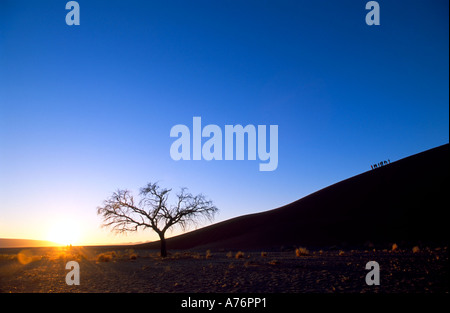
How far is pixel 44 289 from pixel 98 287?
2.21 m

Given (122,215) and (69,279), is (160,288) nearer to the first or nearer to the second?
(69,279)

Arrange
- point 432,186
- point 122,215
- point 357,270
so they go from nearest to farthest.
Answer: point 357,270 < point 122,215 < point 432,186

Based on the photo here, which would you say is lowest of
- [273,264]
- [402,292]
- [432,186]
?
[273,264]

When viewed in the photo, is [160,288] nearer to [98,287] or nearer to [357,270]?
[98,287]

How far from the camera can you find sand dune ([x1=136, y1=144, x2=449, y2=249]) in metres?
39.7

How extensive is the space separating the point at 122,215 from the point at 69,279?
1479 cm

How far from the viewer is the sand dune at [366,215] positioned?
39688 millimetres

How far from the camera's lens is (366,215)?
156 ft
